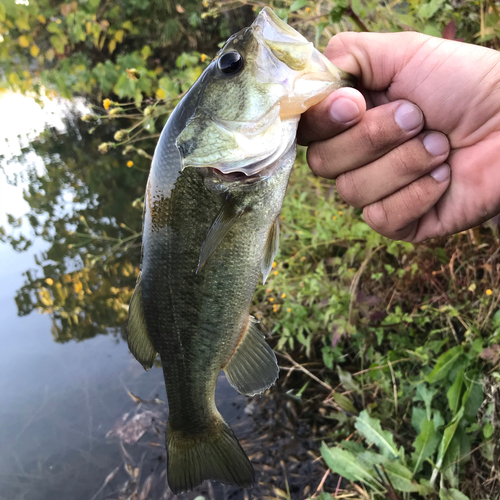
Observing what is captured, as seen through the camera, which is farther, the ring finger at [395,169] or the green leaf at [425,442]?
the green leaf at [425,442]

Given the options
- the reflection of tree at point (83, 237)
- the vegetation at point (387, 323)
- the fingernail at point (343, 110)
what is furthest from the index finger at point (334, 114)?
the reflection of tree at point (83, 237)

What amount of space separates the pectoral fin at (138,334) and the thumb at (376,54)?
1093 millimetres

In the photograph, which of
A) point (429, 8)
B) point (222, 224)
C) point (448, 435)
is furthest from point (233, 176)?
point (448, 435)

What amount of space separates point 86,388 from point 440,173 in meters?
3.62

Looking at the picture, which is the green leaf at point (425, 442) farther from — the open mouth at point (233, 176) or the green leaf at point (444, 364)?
the open mouth at point (233, 176)

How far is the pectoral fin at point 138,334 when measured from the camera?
4.94ft

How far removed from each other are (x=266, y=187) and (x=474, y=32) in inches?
76.5

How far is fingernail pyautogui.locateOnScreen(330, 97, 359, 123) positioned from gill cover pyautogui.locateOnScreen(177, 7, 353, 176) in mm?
46

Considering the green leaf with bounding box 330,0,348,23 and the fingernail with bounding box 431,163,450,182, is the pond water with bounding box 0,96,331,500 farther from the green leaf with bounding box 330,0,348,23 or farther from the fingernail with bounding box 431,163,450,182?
the green leaf with bounding box 330,0,348,23

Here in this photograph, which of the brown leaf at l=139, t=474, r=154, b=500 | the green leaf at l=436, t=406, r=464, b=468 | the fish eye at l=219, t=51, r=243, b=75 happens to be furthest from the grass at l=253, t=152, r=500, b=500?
the fish eye at l=219, t=51, r=243, b=75

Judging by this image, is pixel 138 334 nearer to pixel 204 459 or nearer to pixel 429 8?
pixel 204 459

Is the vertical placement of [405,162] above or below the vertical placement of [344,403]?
above

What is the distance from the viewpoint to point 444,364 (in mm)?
2100

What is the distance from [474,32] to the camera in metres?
2.27
